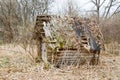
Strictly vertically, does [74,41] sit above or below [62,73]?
above

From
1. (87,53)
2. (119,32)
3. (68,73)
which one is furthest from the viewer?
(119,32)

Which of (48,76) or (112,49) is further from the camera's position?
(112,49)

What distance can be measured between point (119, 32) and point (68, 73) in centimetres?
940

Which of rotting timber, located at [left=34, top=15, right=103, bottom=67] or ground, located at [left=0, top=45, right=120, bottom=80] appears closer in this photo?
ground, located at [left=0, top=45, right=120, bottom=80]

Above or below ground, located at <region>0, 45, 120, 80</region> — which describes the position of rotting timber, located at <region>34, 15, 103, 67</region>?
above

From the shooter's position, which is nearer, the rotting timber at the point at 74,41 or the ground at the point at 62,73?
the ground at the point at 62,73

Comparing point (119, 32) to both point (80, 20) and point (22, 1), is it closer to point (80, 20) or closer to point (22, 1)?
point (80, 20)

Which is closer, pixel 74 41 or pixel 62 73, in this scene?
pixel 62 73

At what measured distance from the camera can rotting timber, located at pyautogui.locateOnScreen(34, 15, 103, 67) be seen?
9.72 m

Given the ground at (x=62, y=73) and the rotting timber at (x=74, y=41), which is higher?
the rotting timber at (x=74, y=41)

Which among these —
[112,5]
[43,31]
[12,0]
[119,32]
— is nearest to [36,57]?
[43,31]

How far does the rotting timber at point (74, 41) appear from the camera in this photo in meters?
9.72

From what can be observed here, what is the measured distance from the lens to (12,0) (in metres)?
24.6

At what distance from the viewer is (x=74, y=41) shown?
996 cm
